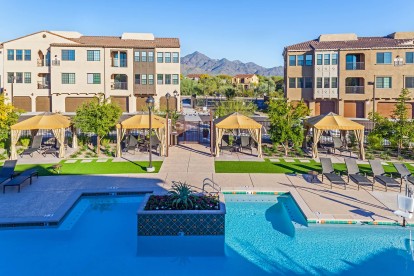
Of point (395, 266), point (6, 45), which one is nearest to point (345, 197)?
point (395, 266)

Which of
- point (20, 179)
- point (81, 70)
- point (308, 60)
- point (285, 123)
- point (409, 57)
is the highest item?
point (308, 60)

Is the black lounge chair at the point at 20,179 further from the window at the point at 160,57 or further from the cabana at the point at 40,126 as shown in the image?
the window at the point at 160,57

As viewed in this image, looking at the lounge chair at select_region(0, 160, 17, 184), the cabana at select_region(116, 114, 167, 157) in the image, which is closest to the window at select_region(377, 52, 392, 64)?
the cabana at select_region(116, 114, 167, 157)

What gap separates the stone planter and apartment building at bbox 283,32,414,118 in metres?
38.3

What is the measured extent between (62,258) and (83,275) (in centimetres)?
121

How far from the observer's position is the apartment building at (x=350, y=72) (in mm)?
43875

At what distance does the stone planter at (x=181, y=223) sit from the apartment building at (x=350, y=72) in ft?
126

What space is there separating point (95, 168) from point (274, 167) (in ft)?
30.2

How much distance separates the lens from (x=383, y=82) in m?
44.7

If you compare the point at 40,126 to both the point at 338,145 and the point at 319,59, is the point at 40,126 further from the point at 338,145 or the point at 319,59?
the point at 319,59

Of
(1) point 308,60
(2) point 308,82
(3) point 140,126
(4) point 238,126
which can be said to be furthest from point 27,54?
(4) point 238,126

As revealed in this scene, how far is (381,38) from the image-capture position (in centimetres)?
4997

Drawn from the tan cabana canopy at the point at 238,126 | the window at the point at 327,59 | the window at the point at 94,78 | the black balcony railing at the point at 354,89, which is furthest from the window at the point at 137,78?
the tan cabana canopy at the point at 238,126

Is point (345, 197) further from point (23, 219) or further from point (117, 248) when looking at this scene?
point (23, 219)
